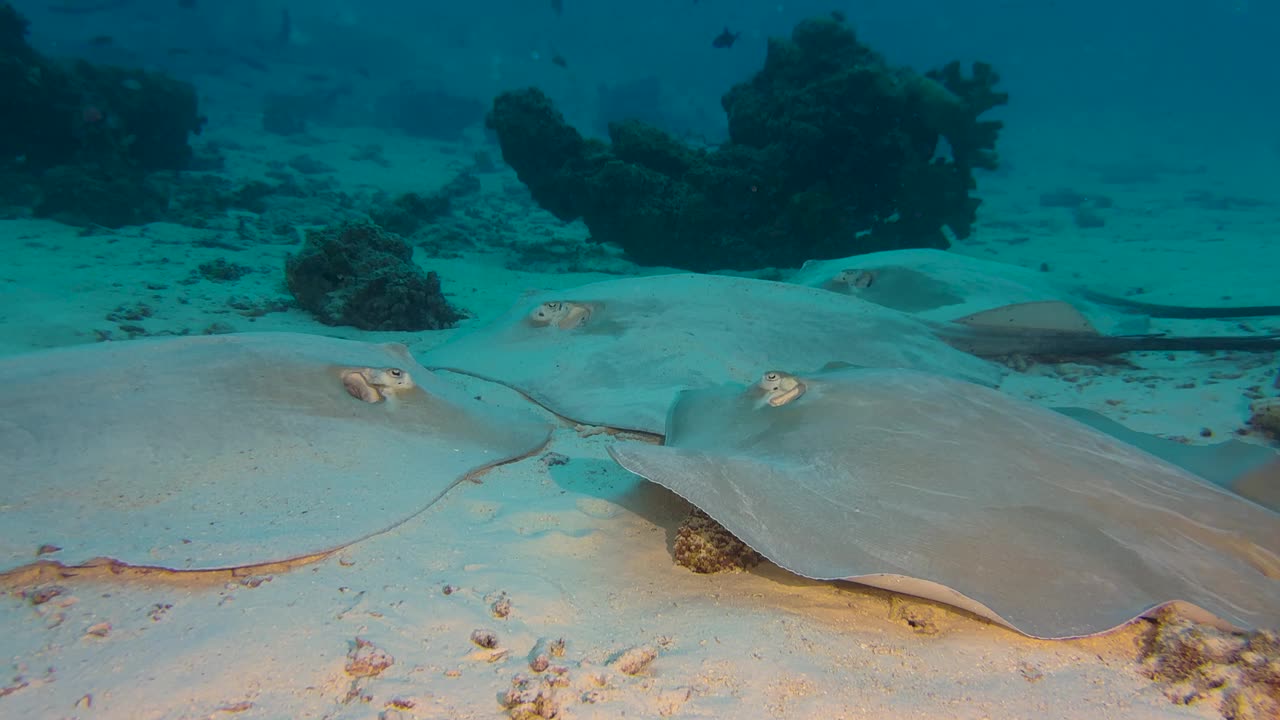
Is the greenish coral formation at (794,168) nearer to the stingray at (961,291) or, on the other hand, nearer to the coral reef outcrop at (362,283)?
the stingray at (961,291)

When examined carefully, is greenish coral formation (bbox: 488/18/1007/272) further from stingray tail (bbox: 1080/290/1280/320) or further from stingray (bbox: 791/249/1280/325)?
stingray tail (bbox: 1080/290/1280/320)

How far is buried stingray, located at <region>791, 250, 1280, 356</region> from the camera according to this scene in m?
5.90

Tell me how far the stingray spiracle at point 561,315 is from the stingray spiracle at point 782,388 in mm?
2301

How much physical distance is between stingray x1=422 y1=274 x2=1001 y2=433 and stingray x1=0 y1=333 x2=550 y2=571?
2.69ft

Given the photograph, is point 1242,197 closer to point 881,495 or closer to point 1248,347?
point 1248,347

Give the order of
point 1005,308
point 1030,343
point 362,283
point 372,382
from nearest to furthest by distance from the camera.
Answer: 1. point 372,382
2. point 1030,343
3. point 1005,308
4. point 362,283

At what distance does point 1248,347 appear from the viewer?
5484mm

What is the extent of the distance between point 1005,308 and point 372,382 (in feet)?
19.7

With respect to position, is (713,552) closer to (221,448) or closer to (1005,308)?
(221,448)

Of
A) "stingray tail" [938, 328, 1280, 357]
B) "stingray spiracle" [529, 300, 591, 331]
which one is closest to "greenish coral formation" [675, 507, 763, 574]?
"stingray spiracle" [529, 300, 591, 331]

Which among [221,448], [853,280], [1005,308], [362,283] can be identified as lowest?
[221,448]

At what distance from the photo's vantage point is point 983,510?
2363 mm

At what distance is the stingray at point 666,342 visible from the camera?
4527 millimetres

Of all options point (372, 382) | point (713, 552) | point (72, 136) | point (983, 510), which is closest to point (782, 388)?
point (713, 552)
